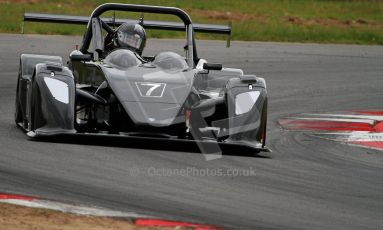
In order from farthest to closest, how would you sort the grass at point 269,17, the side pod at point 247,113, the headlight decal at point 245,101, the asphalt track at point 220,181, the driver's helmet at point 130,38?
the grass at point 269,17, the driver's helmet at point 130,38, the headlight decal at point 245,101, the side pod at point 247,113, the asphalt track at point 220,181

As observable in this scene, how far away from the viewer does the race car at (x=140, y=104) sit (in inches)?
391

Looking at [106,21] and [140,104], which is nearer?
[140,104]

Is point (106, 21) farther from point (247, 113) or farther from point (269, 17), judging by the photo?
point (269, 17)

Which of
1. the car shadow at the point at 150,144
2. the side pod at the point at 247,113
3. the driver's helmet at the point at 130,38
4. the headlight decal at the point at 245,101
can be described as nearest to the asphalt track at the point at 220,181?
the car shadow at the point at 150,144

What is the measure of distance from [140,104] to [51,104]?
0.86 m

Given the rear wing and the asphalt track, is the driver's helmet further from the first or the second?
the asphalt track

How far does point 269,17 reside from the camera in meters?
28.6

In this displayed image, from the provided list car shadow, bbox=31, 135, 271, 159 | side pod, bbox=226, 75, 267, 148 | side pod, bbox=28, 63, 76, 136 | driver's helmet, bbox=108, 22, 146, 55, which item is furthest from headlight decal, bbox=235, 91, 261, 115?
driver's helmet, bbox=108, 22, 146, 55

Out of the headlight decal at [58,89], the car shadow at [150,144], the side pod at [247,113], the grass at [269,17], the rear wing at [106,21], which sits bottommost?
the grass at [269,17]

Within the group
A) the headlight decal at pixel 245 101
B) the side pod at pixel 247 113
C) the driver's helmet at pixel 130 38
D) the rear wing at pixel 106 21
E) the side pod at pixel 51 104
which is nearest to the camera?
the side pod at pixel 51 104

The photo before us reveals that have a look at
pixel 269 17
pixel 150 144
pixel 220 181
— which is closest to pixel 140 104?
pixel 150 144

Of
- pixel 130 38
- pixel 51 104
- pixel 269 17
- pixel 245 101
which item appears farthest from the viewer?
pixel 269 17

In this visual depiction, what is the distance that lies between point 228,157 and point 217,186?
163cm

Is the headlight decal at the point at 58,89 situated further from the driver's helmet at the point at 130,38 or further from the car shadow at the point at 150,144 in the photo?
the driver's helmet at the point at 130,38
